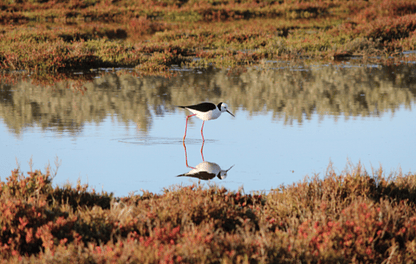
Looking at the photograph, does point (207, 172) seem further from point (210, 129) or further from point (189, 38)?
point (189, 38)

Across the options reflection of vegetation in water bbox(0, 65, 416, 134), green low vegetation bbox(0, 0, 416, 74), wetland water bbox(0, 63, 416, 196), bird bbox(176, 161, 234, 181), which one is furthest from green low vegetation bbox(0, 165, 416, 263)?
green low vegetation bbox(0, 0, 416, 74)

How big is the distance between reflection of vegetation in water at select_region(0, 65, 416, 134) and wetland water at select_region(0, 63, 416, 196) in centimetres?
3

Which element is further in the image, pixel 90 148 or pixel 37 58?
pixel 37 58

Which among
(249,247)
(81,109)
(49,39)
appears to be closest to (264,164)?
(249,247)

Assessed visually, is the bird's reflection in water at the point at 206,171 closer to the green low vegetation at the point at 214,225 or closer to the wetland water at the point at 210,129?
the wetland water at the point at 210,129

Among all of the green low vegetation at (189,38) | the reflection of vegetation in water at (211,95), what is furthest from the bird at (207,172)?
the green low vegetation at (189,38)

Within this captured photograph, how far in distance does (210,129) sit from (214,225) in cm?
537

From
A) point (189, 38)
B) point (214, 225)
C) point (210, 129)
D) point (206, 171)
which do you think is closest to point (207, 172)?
point (206, 171)

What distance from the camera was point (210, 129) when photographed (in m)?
10.9

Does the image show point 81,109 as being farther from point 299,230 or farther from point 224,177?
point 299,230

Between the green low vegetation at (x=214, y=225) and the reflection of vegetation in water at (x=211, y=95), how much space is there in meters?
4.77

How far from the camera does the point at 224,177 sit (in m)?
7.50

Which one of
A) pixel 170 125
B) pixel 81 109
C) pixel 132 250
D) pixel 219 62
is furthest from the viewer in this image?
pixel 219 62

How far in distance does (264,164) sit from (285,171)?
1.53 feet
